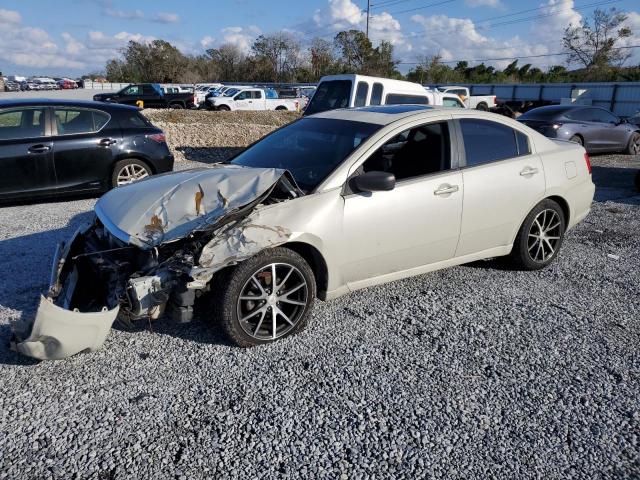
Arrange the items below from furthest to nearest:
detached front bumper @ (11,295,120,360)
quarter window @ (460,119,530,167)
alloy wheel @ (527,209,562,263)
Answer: alloy wheel @ (527,209,562,263)
quarter window @ (460,119,530,167)
detached front bumper @ (11,295,120,360)

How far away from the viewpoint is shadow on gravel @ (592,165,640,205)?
29.5 ft

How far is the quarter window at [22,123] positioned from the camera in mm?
7262

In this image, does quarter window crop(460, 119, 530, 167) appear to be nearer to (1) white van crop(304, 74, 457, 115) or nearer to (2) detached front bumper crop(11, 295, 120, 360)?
(2) detached front bumper crop(11, 295, 120, 360)

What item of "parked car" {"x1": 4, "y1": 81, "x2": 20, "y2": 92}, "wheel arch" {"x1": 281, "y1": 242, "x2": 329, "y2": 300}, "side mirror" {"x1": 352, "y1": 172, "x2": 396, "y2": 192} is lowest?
"wheel arch" {"x1": 281, "y1": 242, "x2": 329, "y2": 300}

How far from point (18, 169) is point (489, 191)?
6292 mm

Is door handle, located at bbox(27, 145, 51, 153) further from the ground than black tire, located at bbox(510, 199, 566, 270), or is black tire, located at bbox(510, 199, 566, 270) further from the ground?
door handle, located at bbox(27, 145, 51, 153)

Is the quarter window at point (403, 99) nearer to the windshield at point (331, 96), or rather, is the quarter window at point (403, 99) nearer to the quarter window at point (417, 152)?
the windshield at point (331, 96)

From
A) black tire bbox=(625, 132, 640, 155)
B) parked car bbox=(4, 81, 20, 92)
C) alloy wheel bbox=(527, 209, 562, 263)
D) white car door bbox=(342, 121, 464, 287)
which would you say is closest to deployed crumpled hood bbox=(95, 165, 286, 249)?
white car door bbox=(342, 121, 464, 287)

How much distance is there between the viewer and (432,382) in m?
3.31

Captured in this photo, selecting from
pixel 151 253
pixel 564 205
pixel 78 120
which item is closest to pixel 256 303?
pixel 151 253

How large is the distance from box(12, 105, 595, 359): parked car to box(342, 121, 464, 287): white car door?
0.01 meters

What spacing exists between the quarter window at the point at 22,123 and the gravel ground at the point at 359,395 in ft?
11.7

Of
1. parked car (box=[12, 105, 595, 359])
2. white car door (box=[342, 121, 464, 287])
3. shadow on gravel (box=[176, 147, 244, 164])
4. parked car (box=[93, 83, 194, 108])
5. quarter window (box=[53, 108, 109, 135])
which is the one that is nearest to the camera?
parked car (box=[12, 105, 595, 359])

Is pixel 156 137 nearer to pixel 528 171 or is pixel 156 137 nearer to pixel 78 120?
pixel 78 120
